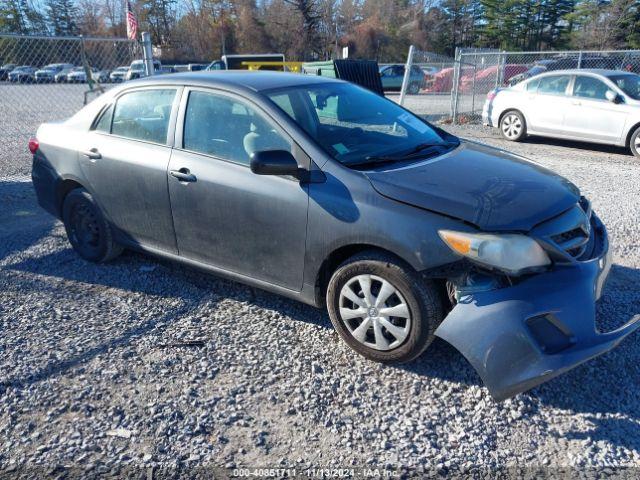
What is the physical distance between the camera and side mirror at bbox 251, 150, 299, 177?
3.19 metres

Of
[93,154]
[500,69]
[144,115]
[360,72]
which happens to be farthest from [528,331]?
[500,69]

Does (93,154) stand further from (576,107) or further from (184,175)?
(576,107)

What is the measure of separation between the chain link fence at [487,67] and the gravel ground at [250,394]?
10.9 meters

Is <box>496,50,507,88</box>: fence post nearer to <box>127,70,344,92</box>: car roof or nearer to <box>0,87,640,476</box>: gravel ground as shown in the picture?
<box>0,87,640,476</box>: gravel ground

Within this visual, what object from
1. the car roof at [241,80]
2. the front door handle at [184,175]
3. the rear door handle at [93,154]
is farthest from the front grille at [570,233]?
the rear door handle at [93,154]

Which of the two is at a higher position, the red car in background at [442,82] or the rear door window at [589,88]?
the rear door window at [589,88]

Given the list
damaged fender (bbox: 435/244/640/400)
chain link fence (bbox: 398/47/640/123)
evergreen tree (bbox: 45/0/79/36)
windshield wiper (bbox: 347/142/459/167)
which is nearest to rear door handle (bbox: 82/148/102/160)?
windshield wiper (bbox: 347/142/459/167)

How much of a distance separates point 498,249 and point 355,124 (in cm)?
160

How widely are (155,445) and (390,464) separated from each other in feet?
3.79

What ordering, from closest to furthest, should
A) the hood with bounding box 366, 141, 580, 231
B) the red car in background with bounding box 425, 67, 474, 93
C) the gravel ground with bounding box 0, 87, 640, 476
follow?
1. the gravel ground with bounding box 0, 87, 640, 476
2. the hood with bounding box 366, 141, 580, 231
3. the red car in background with bounding box 425, 67, 474, 93

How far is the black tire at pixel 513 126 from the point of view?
11242 millimetres

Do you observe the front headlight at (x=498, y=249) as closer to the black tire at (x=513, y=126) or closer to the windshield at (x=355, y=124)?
the windshield at (x=355, y=124)

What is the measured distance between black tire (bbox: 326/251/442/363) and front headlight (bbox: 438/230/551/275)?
1.01 ft

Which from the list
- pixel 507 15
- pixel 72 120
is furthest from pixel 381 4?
pixel 72 120
